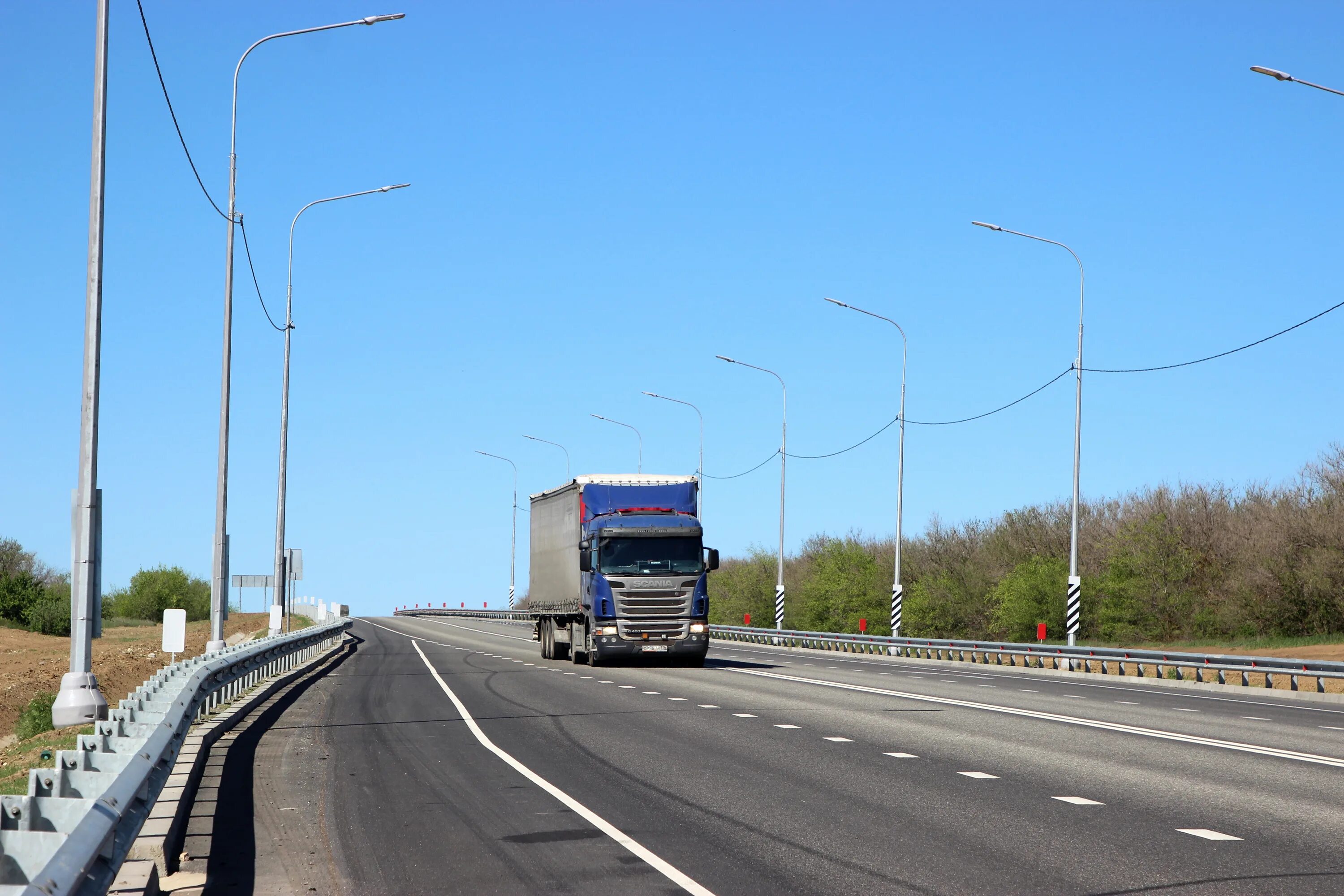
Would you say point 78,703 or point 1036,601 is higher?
point 78,703

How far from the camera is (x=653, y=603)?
1291 inches

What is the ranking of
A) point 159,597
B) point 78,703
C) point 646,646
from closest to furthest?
point 78,703 < point 646,646 < point 159,597

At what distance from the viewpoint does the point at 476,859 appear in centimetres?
909

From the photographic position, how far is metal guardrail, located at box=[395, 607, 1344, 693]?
29.5 meters

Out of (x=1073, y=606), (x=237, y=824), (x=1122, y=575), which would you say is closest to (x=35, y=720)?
(x=237, y=824)

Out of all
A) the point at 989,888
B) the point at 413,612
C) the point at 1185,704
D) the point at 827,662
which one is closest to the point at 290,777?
the point at 989,888

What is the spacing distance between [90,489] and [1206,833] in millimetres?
11834

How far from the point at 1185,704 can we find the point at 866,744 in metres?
10.5

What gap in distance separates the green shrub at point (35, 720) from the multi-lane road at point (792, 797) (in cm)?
322

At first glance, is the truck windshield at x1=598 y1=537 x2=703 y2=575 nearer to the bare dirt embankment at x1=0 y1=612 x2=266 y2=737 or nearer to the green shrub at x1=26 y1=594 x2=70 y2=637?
the bare dirt embankment at x1=0 y1=612 x2=266 y2=737

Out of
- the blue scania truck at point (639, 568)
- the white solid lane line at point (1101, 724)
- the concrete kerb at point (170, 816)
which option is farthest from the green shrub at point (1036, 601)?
the concrete kerb at point (170, 816)

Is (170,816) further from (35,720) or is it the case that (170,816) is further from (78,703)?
(35,720)

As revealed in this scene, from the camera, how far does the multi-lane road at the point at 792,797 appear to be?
8523 mm

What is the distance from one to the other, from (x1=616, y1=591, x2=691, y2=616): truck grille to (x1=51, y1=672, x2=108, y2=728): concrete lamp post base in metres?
17.6
